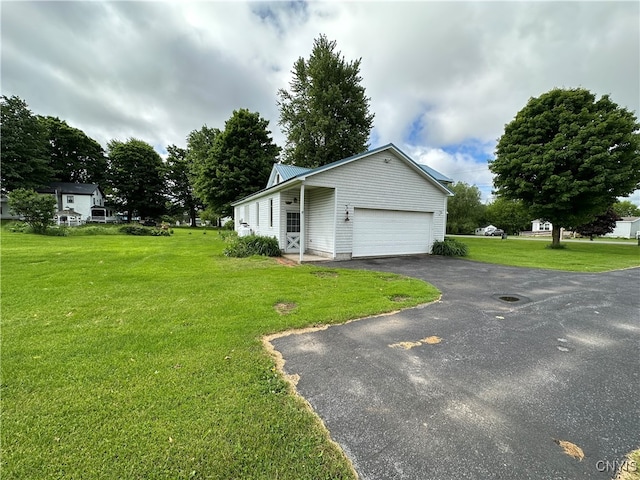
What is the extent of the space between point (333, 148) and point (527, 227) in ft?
170

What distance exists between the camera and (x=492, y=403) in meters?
2.47

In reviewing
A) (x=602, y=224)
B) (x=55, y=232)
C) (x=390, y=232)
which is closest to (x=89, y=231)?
(x=55, y=232)

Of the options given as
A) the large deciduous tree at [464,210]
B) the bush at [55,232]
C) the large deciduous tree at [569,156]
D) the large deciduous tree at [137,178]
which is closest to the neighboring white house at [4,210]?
the large deciduous tree at [137,178]

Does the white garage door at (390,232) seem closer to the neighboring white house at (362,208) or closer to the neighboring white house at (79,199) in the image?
the neighboring white house at (362,208)

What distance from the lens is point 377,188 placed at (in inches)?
484

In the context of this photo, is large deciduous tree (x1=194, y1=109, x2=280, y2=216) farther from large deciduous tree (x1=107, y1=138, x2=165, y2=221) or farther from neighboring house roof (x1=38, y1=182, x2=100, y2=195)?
neighboring house roof (x1=38, y1=182, x2=100, y2=195)

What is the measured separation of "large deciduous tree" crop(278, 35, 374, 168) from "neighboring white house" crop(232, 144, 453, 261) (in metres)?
14.5

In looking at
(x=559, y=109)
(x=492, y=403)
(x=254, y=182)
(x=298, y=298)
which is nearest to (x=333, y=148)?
(x=254, y=182)

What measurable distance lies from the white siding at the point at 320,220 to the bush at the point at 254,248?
6.18ft

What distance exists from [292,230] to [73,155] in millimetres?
50888

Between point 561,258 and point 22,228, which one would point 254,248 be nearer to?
point 561,258

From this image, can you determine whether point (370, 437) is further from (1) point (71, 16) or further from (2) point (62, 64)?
(2) point (62, 64)

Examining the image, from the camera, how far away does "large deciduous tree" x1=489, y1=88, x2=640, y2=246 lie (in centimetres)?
1628

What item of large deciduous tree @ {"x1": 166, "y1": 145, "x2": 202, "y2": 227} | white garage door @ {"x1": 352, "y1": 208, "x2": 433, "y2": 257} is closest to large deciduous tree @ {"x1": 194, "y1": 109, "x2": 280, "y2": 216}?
white garage door @ {"x1": 352, "y1": 208, "x2": 433, "y2": 257}
